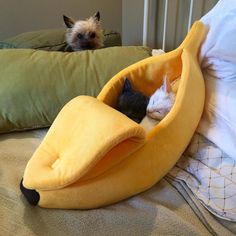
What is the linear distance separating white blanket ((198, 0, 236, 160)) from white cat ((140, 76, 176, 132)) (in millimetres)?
105

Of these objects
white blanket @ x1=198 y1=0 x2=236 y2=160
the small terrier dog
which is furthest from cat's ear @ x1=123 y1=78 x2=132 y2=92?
the small terrier dog

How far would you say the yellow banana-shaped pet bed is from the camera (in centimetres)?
62

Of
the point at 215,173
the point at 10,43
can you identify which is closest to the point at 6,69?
the point at 10,43

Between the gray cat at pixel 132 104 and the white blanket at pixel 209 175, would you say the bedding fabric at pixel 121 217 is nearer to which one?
the white blanket at pixel 209 175

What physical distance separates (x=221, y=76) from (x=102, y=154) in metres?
0.46

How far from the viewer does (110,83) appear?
87cm

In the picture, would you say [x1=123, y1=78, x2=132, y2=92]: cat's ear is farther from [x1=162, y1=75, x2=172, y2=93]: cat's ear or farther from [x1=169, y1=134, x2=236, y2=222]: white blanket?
[x1=169, y1=134, x2=236, y2=222]: white blanket

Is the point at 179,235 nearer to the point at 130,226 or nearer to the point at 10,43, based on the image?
the point at 130,226

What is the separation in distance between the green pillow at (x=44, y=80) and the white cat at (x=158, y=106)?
20cm

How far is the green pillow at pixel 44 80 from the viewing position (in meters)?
0.92

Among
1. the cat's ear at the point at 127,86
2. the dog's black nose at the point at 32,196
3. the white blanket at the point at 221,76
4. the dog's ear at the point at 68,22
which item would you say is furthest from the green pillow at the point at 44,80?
the dog's ear at the point at 68,22

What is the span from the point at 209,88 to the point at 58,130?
0.45 meters

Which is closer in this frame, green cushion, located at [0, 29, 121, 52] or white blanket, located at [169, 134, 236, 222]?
white blanket, located at [169, 134, 236, 222]

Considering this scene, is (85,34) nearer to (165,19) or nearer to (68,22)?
(68,22)
